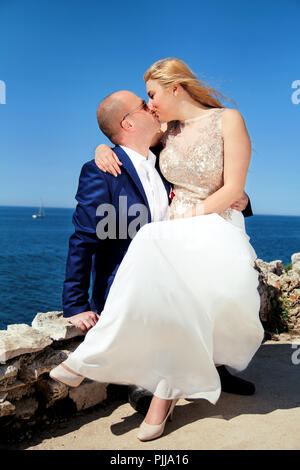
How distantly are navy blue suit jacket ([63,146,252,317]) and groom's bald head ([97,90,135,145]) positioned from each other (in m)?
0.24

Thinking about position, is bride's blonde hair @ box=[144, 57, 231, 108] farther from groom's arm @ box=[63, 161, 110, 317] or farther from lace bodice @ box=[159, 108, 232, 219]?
groom's arm @ box=[63, 161, 110, 317]

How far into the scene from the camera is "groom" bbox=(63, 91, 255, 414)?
10.4 ft

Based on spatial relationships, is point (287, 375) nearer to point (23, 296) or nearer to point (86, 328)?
point (86, 328)

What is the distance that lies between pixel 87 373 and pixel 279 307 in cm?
344

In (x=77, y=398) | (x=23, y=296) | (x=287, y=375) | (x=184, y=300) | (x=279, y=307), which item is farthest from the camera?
(x=23, y=296)

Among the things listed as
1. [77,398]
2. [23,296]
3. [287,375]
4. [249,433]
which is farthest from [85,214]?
[23,296]

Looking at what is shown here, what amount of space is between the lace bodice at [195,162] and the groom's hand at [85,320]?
99cm

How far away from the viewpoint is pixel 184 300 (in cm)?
262

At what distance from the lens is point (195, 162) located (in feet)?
10.6

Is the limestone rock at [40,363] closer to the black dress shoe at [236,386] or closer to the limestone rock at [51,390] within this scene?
the limestone rock at [51,390]

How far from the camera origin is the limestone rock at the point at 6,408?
106 inches

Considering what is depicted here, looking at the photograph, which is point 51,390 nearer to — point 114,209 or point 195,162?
point 114,209

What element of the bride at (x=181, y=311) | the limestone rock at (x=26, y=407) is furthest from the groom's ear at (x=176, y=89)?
the limestone rock at (x=26, y=407)

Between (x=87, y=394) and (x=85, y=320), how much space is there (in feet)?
1.82
